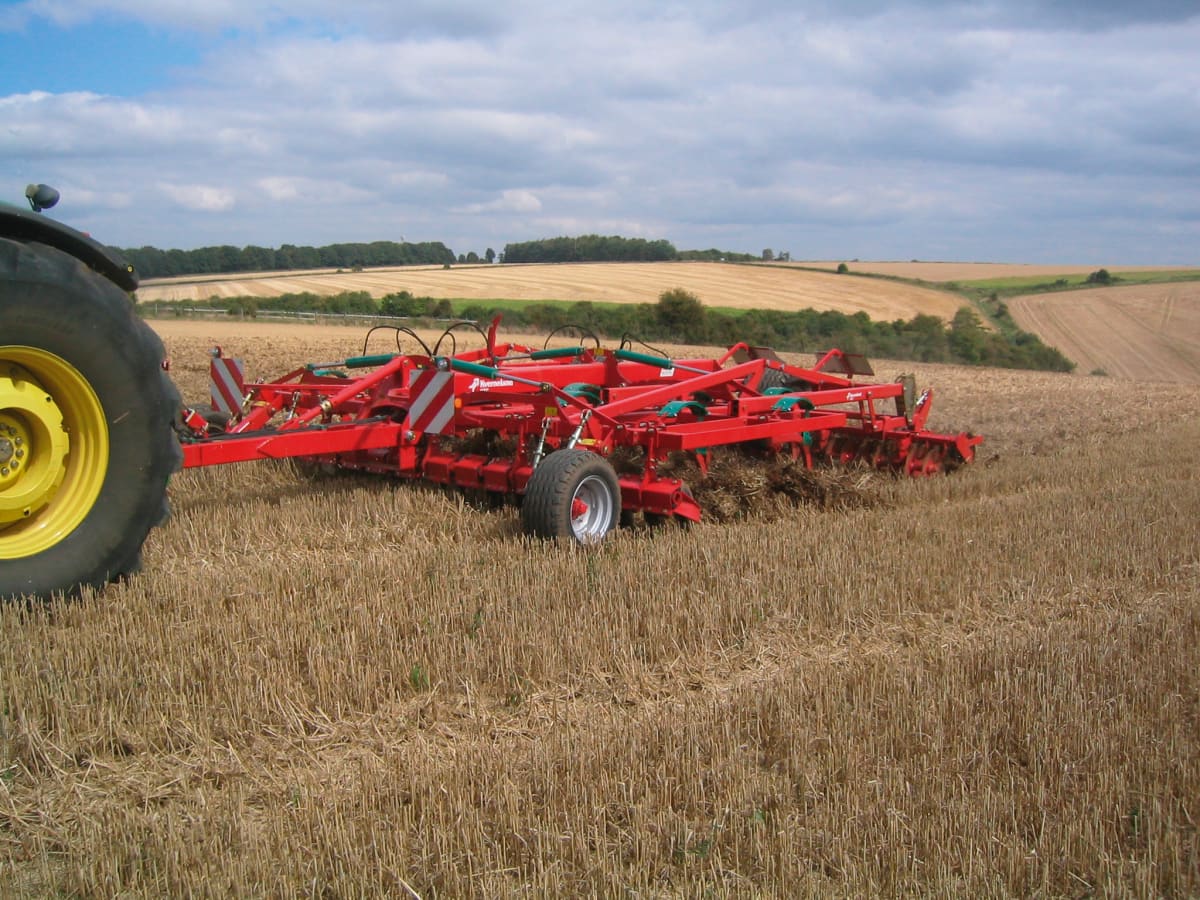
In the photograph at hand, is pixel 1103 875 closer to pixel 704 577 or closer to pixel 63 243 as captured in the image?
pixel 704 577

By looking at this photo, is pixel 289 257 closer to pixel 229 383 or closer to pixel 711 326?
pixel 711 326

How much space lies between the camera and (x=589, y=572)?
460 centimetres

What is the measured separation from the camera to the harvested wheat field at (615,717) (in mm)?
2357

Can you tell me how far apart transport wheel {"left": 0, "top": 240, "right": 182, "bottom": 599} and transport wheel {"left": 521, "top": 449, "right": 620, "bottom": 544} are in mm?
1957

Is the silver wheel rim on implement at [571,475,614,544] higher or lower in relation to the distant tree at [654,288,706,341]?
lower

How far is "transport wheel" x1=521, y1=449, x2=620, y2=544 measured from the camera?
206 inches

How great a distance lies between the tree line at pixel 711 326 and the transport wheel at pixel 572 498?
21.3 meters

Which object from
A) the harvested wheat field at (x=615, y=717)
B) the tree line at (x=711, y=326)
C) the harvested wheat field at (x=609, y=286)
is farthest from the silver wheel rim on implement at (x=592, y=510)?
the harvested wheat field at (x=609, y=286)

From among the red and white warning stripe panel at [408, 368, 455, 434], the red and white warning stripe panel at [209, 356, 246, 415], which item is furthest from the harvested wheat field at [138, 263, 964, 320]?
the red and white warning stripe panel at [408, 368, 455, 434]

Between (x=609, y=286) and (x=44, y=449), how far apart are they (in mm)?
36550

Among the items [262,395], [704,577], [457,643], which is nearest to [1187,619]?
[704,577]

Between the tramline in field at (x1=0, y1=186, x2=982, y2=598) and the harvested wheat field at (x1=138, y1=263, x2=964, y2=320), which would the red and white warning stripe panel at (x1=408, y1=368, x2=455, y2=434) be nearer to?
the tramline in field at (x1=0, y1=186, x2=982, y2=598)

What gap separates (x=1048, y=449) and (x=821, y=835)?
8.25 meters

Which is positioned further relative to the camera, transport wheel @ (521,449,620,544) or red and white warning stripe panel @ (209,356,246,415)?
red and white warning stripe panel @ (209,356,246,415)
